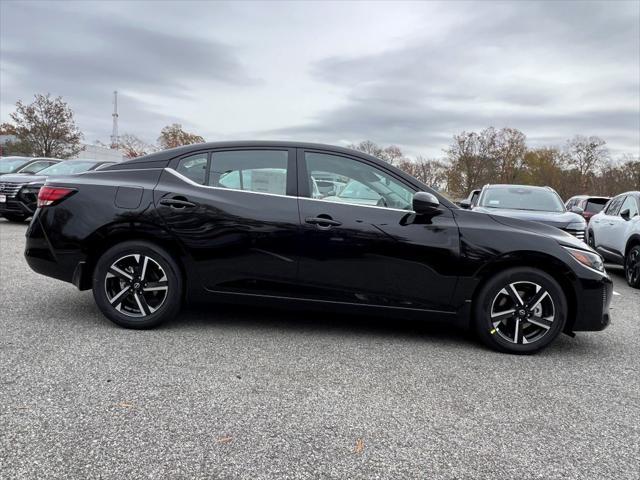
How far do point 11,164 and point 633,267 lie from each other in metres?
14.9

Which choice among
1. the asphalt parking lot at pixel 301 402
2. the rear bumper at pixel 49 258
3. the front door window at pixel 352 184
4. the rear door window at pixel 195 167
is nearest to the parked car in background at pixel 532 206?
the asphalt parking lot at pixel 301 402

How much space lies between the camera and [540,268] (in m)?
4.04

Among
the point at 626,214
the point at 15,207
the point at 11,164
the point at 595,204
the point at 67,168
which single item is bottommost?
the point at 15,207

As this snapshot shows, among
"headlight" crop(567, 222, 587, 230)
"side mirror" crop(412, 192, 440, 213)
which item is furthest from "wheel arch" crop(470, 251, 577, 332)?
"headlight" crop(567, 222, 587, 230)

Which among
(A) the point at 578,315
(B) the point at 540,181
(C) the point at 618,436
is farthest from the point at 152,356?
(B) the point at 540,181

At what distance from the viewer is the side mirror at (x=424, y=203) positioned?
391 centimetres

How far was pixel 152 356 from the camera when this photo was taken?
3580 millimetres

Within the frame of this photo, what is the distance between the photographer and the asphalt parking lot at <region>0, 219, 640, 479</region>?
2340 mm

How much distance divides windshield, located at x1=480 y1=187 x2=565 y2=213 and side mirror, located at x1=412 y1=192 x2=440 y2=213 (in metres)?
5.28

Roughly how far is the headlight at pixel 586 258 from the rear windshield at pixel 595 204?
12336 mm

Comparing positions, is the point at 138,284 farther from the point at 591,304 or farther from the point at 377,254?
the point at 591,304

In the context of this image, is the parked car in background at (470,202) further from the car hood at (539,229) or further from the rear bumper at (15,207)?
the rear bumper at (15,207)

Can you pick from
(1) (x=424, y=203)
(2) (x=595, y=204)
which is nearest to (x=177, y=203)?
(1) (x=424, y=203)

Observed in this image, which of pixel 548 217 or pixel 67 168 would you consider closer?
pixel 548 217
